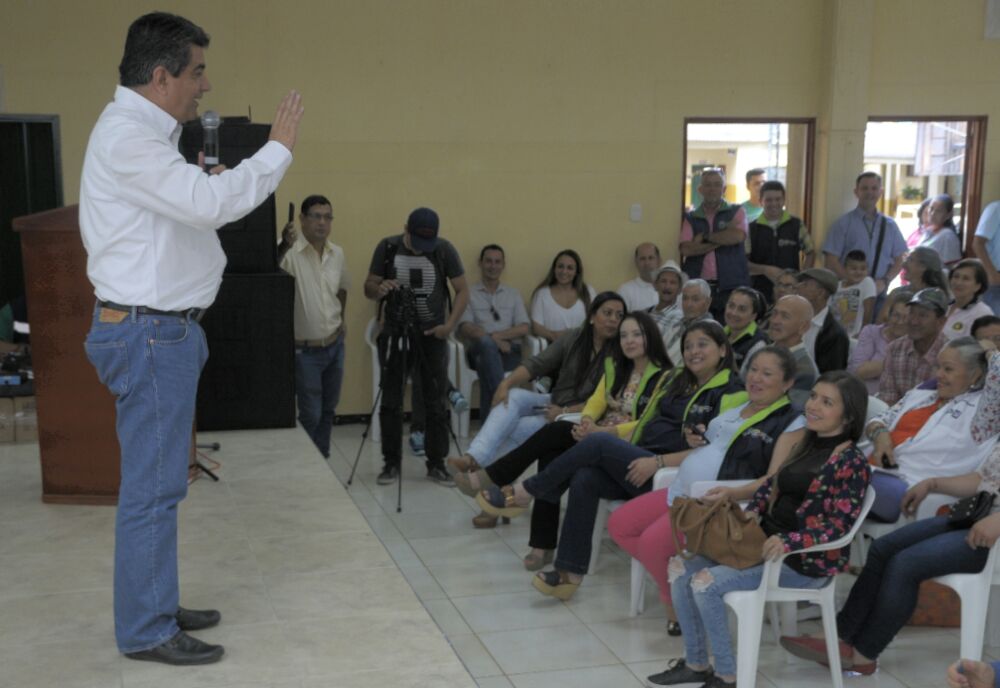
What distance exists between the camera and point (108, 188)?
230 cm

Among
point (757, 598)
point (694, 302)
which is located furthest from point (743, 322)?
point (757, 598)

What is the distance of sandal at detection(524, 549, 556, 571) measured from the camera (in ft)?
14.7

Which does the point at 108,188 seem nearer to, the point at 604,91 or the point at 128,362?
the point at 128,362

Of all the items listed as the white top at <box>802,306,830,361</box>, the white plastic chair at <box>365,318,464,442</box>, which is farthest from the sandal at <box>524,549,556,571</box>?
the white plastic chair at <box>365,318,464,442</box>

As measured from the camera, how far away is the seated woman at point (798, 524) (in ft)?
10.8

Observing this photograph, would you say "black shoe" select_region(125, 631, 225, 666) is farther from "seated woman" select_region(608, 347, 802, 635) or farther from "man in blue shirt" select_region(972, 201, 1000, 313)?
"man in blue shirt" select_region(972, 201, 1000, 313)

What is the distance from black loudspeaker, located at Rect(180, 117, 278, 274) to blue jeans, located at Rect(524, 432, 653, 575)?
1506 mm

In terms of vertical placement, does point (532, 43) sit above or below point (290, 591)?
above

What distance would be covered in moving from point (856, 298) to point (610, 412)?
2.80 meters

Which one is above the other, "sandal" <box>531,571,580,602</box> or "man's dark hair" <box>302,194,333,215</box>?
"man's dark hair" <box>302,194,333,215</box>

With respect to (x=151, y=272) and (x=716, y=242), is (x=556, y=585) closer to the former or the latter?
(x=151, y=272)

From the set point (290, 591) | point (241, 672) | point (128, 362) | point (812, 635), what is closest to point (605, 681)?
point (812, 635)

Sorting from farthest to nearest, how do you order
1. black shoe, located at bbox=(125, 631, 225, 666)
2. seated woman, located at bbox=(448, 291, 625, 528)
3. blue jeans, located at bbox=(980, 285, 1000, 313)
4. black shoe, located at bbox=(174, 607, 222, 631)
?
blue jeans, located at bbox=(980, 285, 1000, 313) → seated woman, located at bbox=(448, 291, 625, 528) → black shoe, located at bbox=(174, 607, 222, 631) → black shoe, located at bbox=(125, 631, 225, 666)

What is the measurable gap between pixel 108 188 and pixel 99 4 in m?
4.83
